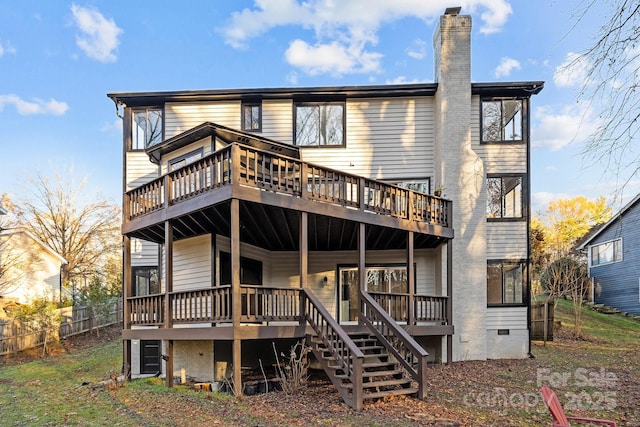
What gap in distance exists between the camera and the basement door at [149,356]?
14.2m

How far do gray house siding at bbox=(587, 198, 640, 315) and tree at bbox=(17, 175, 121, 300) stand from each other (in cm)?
3158

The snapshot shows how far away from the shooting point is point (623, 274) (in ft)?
84.7

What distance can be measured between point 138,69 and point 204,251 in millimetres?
11589

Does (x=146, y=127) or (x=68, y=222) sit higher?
(x=146, y=127)

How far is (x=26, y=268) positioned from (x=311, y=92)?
19.6 meters

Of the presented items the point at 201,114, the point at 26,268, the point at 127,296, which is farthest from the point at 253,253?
the point at 26,268

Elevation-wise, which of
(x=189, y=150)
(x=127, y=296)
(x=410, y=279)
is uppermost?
(x=189, y=150)

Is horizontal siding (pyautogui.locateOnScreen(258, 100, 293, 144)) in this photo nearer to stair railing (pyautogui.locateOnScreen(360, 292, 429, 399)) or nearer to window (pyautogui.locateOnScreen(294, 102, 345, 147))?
window (pyautogui.locateOnScreen(294, 102, 345, 147))

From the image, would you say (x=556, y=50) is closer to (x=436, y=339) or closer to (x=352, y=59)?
(x=436, y=339)

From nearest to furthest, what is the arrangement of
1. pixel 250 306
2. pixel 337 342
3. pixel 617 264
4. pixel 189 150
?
pixel 337 342 → pixel 250 306 → pixel 189 150 → pixel 617 264

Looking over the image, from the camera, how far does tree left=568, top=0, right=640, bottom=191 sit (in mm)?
4375

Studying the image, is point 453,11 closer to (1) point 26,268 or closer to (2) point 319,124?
(2) point 319,124

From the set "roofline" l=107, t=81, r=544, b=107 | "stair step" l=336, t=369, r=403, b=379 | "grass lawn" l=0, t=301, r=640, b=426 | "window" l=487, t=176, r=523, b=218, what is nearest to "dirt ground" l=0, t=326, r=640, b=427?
"grass lawn" l=0, t=301, r=640, b=426

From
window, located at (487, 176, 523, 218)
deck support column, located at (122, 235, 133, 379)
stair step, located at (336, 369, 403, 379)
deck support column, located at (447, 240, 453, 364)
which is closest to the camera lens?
stair step, located at (336, 369, 403, 379)
